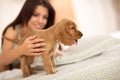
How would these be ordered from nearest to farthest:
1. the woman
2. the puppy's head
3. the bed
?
the bed
the puppy's head
the woman

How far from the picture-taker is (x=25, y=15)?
5.43 ft

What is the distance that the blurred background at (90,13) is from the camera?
2.70m

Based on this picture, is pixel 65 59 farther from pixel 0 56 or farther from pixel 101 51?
pixel 0 56

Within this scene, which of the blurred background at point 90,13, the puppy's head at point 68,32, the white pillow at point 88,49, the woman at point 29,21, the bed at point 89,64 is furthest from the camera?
the blurred background at point 90,13

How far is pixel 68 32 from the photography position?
968 millimetres

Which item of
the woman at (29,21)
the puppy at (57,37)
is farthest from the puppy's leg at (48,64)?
the woman at (29,21)

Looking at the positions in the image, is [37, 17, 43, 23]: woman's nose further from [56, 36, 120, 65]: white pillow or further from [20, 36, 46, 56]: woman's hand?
[20, 36, 46, 56]: woman's hand

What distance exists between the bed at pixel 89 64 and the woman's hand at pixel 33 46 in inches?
4.0

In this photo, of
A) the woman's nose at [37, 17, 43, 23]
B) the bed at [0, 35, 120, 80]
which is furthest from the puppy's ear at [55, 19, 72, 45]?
the woman's nose at [37, 17, 43, 23]

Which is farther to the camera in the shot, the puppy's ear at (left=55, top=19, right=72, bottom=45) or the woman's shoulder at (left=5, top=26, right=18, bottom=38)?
A: the woman's shoulder at (left=5, top=26, right=18, bottom=38)

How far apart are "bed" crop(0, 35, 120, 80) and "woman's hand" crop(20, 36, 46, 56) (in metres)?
0.10

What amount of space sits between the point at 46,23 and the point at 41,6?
16cm

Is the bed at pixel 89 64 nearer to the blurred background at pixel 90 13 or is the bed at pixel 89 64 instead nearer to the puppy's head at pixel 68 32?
the puppy's head at pixel 68 32

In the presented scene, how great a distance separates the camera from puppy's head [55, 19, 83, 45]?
97 centimetres
